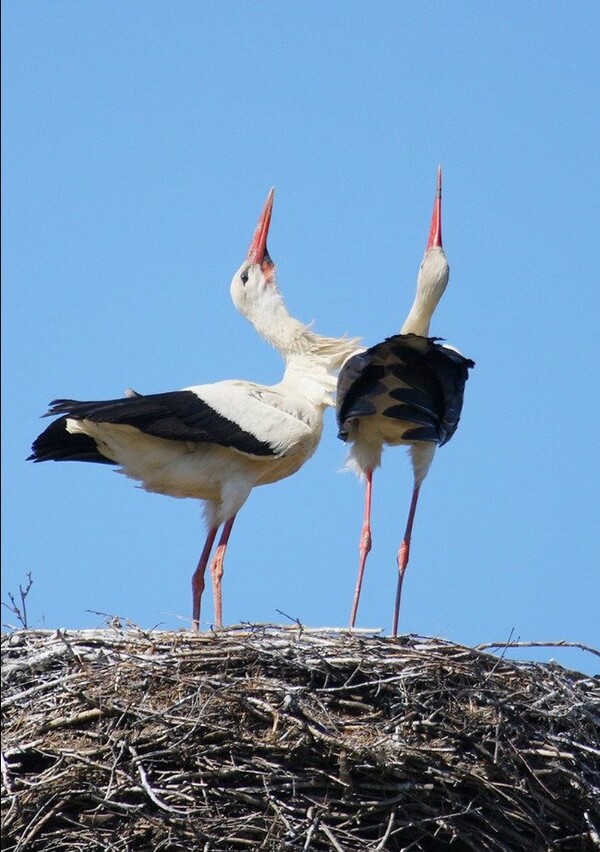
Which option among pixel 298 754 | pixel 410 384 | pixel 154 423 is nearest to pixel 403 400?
pixel 410 384

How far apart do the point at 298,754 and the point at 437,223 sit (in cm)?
417

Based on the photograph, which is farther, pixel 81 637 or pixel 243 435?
pixel 243 435

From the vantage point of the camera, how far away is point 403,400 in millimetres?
8820

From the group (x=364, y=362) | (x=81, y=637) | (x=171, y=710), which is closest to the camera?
(x=171, y=710)

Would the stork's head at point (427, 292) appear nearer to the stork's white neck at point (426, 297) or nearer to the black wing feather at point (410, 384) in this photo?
the stork's white neck at point (426, 297)

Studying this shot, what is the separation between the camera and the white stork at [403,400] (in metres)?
8.60

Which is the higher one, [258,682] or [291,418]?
[291,418]

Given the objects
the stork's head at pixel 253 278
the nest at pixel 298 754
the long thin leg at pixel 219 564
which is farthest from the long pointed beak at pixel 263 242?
the nest at pixel 298 754

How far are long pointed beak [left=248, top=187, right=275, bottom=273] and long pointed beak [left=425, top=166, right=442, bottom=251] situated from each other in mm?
945

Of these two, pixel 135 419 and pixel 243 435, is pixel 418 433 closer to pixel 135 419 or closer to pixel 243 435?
pixel 243 435

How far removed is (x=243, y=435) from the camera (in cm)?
889

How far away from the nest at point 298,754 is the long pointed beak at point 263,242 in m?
3.33

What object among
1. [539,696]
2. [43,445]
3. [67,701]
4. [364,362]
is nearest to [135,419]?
[43,445]

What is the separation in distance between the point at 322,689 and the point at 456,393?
225 cm
